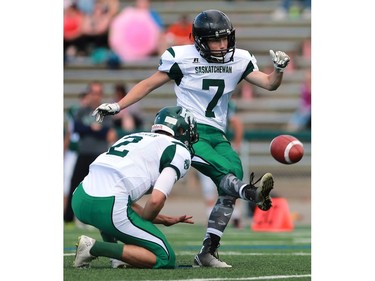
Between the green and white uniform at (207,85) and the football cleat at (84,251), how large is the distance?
116 centimetres

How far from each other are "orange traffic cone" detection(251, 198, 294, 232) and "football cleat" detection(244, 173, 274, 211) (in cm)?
550

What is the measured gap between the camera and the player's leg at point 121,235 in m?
6.28

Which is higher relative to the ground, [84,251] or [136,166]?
[136,166]

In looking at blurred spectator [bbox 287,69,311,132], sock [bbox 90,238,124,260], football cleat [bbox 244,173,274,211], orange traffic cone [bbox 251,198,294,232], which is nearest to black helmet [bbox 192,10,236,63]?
football cleat [bbox 244,173,274,211]

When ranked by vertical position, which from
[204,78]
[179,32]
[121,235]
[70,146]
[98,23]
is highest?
[98,23]

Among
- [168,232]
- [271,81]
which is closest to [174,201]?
[168,232]

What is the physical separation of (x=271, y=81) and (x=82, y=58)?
40.8 ft

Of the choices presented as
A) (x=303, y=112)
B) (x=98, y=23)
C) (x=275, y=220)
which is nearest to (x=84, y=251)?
(x=275, y=220)

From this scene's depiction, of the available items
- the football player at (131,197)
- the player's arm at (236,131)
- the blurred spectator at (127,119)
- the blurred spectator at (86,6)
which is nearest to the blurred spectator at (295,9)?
the blurred spectator at (86,6)

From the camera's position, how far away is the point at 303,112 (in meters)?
17.0

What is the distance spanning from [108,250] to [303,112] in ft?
36.3

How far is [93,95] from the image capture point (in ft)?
42.6

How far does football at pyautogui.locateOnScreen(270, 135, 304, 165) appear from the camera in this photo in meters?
7.04

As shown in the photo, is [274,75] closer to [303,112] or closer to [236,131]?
[236,131]
